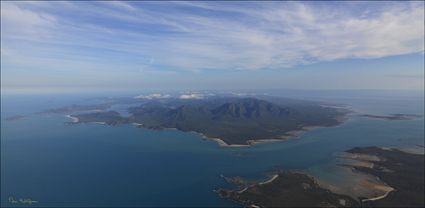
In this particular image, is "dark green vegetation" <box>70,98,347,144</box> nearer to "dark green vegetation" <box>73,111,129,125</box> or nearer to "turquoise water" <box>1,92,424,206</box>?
"dark green vegetation" <box>73,111,129,125</box>

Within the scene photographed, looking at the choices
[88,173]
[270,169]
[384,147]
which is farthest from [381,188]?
[88,173]

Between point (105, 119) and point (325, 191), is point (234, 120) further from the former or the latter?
point (325, 191)

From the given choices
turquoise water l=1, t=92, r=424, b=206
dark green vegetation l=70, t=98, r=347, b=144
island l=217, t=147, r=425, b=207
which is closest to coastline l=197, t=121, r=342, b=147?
dark green vegetation l=70, t=98, r=347, b=144

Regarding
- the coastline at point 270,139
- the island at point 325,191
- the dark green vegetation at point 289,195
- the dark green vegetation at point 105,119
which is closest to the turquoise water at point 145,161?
the coastline at point 270,139

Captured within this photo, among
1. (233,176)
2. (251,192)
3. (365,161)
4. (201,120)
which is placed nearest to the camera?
(251,192)

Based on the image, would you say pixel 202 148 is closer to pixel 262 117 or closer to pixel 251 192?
pixel 251 192
